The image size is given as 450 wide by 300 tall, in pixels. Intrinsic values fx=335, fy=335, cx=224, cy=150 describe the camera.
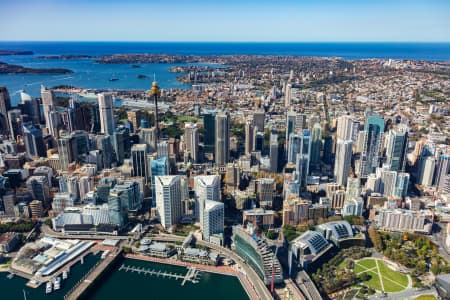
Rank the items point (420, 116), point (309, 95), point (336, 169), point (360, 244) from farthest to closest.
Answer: point (309, 95)
point (420, 116)
point (336, 169)
point (360, 244)

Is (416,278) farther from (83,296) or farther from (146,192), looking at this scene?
(146,192)

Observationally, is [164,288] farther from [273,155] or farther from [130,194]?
[273,155]

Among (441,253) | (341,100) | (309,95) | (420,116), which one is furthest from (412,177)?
(309,95)

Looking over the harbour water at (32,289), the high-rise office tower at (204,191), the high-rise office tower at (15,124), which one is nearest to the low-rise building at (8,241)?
the harbour water at (32,289)

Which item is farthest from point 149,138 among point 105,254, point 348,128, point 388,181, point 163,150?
point 388,181

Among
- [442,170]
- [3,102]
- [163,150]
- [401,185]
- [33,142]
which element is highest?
[3,102]

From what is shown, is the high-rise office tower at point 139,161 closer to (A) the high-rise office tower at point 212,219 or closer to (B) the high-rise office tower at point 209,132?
(B) the high-rise office tower at point 209,132

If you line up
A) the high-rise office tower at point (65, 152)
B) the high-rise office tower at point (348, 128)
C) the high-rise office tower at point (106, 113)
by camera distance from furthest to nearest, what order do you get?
the high-rise office tower at point (106, 113), the high-rise office tower at point (348, 128), the high-rise office tower at point (65, 152)
